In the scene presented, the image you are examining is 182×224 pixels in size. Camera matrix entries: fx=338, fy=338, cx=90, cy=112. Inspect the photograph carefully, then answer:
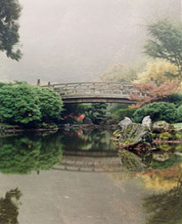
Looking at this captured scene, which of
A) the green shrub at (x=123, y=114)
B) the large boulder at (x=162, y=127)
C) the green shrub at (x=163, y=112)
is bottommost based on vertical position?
the large boulder at (x=162, y=127)

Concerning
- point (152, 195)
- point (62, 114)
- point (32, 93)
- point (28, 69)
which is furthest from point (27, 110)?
point (28, 69)

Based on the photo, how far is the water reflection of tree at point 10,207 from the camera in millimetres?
3599

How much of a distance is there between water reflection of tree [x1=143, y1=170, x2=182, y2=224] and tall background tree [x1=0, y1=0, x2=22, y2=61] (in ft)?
80.6

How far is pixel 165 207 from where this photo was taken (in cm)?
409

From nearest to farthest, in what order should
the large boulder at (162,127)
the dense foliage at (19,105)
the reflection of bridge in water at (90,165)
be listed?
the reflection of bridge in water at (90,165) < the large boulder at (162,127) < the dense foliage at (19,105)

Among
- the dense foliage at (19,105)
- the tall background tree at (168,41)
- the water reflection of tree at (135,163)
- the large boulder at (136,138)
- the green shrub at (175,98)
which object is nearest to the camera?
the water reflection of tree at (135,163)

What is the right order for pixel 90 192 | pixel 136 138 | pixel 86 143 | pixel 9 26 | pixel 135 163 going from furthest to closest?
pixel 9 26 → pixel 86 143 → pixel 136 138 → pixel 135 163 → pixel 90 192

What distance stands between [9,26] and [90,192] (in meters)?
24.9

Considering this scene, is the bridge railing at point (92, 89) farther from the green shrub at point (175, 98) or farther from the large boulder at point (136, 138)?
the large boulder at point (136, 138)

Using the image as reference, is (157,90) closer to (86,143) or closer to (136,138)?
(86,143)

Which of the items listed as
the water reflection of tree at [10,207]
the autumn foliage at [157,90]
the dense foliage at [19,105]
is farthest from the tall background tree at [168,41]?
the water reflection of tree at [10,207]

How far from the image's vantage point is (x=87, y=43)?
79.6 metres

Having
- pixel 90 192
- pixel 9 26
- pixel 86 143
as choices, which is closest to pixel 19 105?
pixel 86 143

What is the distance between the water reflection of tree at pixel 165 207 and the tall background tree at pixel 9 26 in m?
24.6
